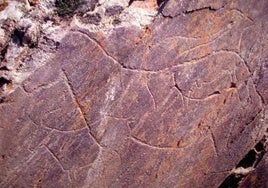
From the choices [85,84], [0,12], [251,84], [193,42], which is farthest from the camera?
[251,84]

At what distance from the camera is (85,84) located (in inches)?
63.2

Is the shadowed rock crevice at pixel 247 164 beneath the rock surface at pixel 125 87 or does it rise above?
beneath

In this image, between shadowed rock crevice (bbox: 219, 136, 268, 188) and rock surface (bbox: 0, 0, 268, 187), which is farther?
shadowed rock crevice (bbox: 219, 136, 268, 188)

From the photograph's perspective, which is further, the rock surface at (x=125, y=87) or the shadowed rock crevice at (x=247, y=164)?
the shadowed rock crevice at (x=247, y=164)

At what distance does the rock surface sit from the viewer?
1.54 meters

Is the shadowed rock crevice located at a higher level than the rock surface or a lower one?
lower

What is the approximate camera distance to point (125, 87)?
5.45 feet

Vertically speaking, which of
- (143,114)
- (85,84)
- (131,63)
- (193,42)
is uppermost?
(193,42)

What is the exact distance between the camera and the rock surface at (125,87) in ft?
5.05

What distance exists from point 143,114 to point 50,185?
57cm

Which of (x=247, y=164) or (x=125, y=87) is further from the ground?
(x=125, y=87)

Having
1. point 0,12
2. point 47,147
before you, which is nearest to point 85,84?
point 47,147

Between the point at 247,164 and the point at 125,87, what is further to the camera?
the point at 247,164

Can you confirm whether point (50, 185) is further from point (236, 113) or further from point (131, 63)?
point (236, 113)
